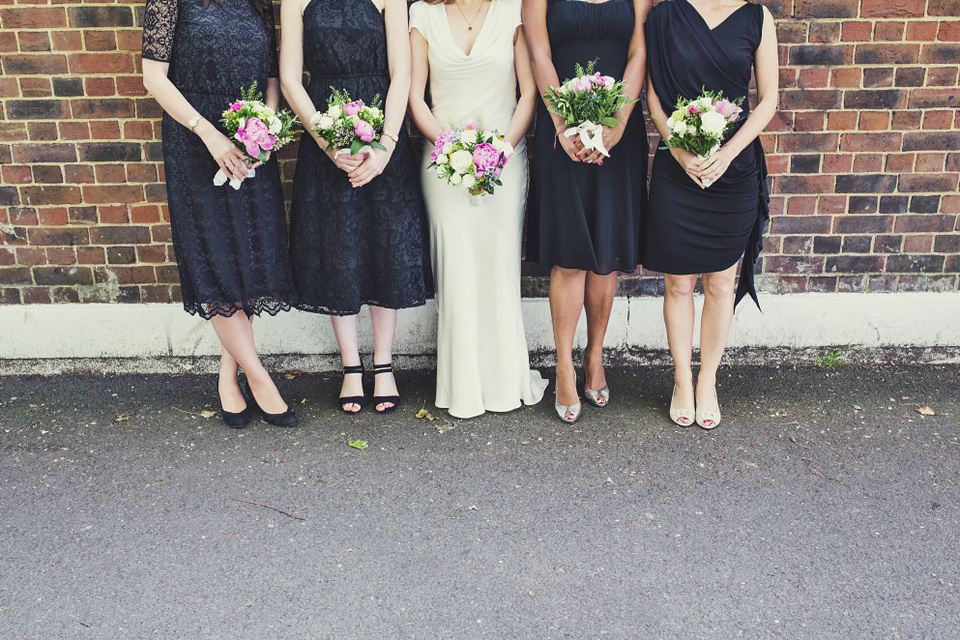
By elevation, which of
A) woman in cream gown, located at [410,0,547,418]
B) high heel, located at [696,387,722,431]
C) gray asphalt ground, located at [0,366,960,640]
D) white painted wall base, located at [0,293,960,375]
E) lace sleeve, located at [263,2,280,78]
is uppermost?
lace sleeve, located at [263,2,280,78]

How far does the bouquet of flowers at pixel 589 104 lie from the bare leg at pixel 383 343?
4.36ft

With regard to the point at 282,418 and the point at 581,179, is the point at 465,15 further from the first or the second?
the point at 282,418

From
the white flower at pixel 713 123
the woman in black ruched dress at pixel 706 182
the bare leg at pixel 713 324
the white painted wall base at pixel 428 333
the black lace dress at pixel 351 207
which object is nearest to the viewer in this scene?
the white flower at pixel 713 123

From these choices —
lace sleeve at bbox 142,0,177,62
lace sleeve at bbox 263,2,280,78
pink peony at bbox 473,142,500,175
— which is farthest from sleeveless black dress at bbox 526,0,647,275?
lace sleeve at bbox 142,0,177,62

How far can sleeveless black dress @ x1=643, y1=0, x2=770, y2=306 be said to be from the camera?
317 cm

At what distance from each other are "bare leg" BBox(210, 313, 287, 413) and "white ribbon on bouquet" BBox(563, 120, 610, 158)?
1764 millimetres

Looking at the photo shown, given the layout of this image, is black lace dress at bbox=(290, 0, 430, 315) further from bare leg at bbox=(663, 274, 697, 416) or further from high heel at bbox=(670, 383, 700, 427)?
high heel at bbox=(670, 383, 700, 427)

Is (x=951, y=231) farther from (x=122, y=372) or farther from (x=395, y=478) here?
(x=122, y=372)

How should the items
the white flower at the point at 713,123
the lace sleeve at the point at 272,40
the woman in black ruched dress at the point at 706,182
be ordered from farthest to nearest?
1. the lace sleeve at the point at 272,40
2. the woman in black ruched dress at the point at 706,182
3. the white flower at the point at 713,123

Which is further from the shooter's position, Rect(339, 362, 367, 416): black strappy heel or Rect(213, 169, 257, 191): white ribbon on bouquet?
Rect(339, 362, 367, 416): black strappy heel

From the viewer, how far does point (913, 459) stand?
3250 mm

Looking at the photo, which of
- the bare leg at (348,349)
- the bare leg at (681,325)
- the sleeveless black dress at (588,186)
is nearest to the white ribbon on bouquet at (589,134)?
the sleeveless black dress at (588,186)

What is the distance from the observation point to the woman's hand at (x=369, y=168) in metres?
3.33

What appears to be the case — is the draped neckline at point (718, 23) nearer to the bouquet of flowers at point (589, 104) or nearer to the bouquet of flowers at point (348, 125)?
the bouquet of flowers at point (589, 104)
